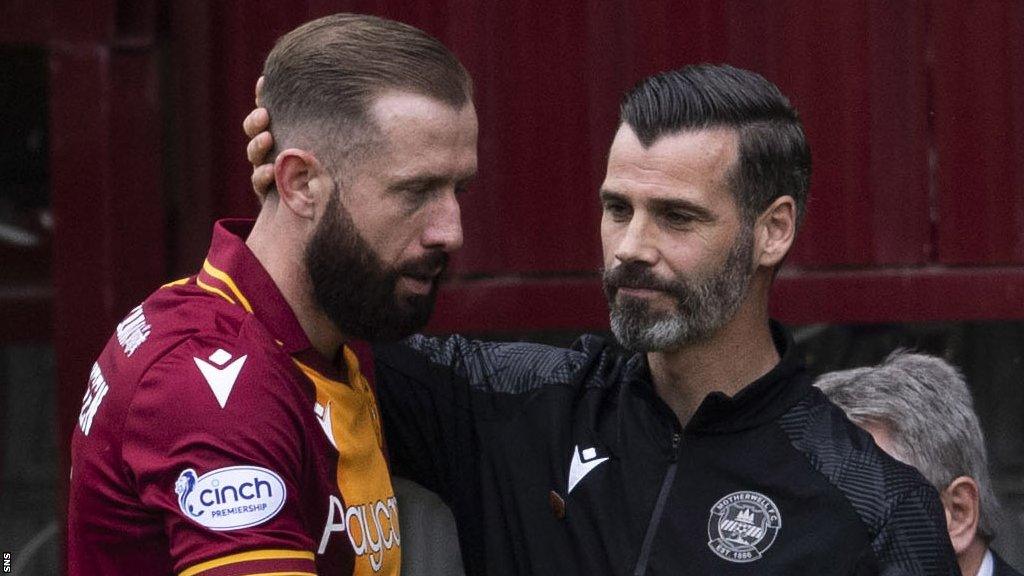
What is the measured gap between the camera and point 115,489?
2.19 metres

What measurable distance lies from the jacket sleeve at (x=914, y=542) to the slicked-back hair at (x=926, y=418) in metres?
0.49

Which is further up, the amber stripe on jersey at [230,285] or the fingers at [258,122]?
the fingers at [258,122]

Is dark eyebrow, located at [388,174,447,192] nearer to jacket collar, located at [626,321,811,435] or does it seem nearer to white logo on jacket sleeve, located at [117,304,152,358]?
white logo on jacket sleeve, located at [117,304,152,358]

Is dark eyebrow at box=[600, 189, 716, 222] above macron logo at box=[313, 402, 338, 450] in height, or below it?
above

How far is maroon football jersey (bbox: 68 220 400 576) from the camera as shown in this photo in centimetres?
206

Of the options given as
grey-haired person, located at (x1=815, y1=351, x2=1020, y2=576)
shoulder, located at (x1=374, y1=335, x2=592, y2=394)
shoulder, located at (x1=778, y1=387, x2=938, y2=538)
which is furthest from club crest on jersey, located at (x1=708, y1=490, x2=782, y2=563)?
grey-haired person, located at (x1=815, y1=351, x2=1020, y2=576)

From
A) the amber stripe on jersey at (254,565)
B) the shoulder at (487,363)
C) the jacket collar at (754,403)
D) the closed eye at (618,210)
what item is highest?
the closed eye at (618,210)

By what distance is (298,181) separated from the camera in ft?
7.89

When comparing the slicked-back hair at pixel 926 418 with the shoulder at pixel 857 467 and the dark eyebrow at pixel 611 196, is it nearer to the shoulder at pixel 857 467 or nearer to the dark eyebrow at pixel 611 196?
the shoulder at pixel 857 467

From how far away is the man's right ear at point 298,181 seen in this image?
2.38 m

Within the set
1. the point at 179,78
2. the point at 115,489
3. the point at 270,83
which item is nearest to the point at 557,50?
the point at 179,78

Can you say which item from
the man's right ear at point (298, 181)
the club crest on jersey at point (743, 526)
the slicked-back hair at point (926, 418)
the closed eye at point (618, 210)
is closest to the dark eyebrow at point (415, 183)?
the man's right ear at point (298, 181)

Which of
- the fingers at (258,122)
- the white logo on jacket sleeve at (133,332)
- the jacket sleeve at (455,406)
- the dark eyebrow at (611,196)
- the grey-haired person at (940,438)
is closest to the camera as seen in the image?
the white logo on jacket sleeve at (133,332)

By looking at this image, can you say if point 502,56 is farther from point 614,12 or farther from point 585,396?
point 585,396
